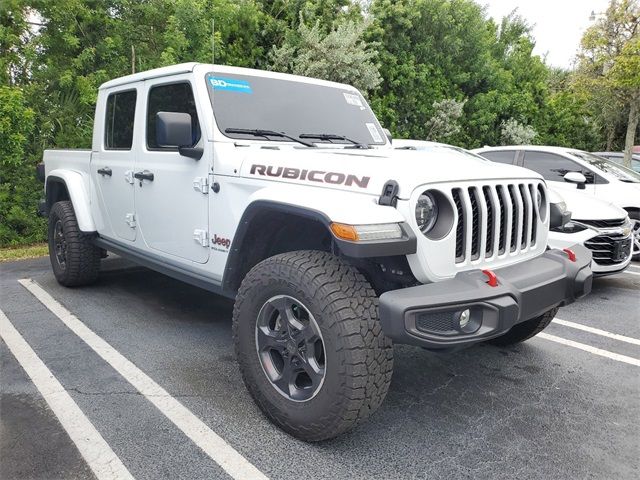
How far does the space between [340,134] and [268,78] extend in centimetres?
65

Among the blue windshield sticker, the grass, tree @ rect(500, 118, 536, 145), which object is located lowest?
the grass

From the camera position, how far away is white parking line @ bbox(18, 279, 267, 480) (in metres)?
2.31

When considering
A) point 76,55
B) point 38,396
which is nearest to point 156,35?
point 76,55

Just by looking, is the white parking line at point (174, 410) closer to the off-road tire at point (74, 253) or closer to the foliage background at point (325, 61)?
the off-road tire at point (74, 253)

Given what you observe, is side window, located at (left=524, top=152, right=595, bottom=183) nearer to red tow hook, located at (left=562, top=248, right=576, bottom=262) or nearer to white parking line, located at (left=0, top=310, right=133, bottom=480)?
red tow hook, located at (left=562, top=248, right=576, bottom=262)

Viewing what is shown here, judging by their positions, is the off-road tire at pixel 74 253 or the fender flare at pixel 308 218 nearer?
the fender flare at pixel 308 218

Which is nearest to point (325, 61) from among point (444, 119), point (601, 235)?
point (444, 119)

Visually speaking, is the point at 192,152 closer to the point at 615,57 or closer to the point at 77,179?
the point at 77,179

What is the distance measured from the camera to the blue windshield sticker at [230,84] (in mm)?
3386

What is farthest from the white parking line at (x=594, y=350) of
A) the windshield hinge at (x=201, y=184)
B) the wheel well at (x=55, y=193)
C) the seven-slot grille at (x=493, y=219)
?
the wheel well at (x=55, y=193)

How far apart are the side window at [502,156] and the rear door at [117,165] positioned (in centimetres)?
548

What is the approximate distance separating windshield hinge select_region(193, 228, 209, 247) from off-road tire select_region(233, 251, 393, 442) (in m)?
0.81

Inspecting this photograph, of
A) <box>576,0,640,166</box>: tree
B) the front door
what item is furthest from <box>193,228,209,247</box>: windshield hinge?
<box>576,0,640,166</box>: tree

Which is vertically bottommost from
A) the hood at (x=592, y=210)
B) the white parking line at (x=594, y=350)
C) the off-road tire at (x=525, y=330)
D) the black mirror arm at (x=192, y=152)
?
the white parking line at (x=594, y=350)
